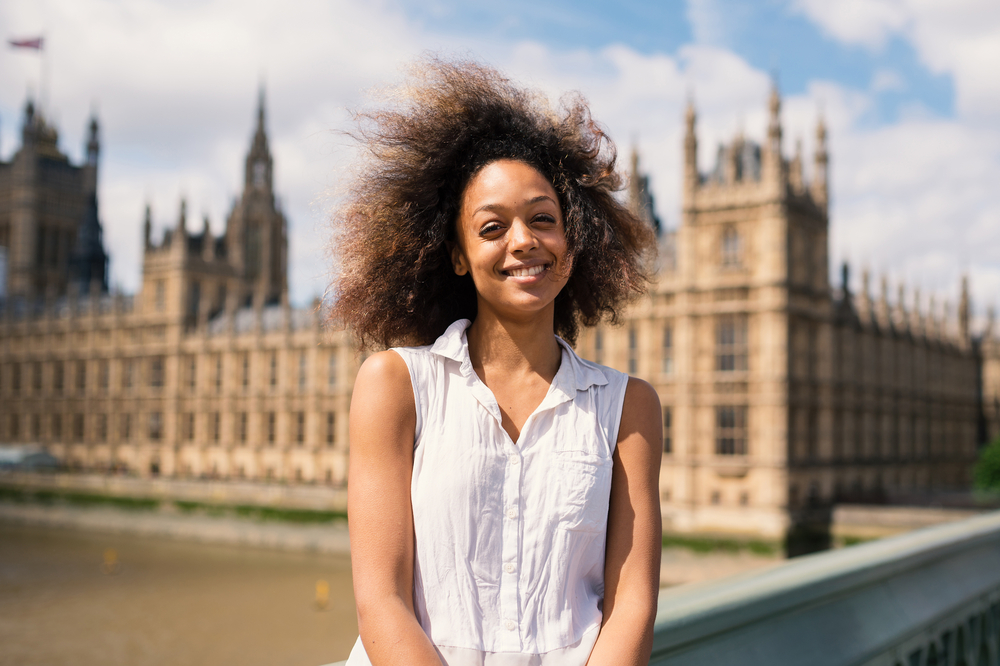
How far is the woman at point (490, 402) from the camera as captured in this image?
178cm

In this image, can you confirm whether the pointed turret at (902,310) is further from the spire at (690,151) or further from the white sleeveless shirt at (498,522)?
the white sleeveless shirt at (498,522)

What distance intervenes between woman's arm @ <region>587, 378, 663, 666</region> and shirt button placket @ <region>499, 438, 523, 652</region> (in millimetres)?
182

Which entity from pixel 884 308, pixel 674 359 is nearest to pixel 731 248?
pixel 674 359

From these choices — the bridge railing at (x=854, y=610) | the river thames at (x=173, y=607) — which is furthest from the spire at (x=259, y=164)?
the bridge railing at (x=854, y=610)

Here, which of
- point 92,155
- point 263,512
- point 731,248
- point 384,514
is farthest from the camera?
point 92,155

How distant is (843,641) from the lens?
8.95 feet

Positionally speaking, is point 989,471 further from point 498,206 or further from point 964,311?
point 498,206

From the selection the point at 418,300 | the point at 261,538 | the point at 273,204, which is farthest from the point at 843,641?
the point at 273,204

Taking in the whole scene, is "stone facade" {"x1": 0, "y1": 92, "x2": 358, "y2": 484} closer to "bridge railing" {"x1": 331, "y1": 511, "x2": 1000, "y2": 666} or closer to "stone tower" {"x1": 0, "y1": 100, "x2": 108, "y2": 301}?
"stone tower" {"x1": 0, "y1": 100, "x2": 108, "y2": 301}

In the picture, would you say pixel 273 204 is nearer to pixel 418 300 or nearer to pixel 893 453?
pixel 893 453

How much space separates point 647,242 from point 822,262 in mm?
29020

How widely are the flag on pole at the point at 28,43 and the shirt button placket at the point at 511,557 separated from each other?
62.0 m

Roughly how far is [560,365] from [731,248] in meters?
28.1

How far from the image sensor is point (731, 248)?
29.0 m
